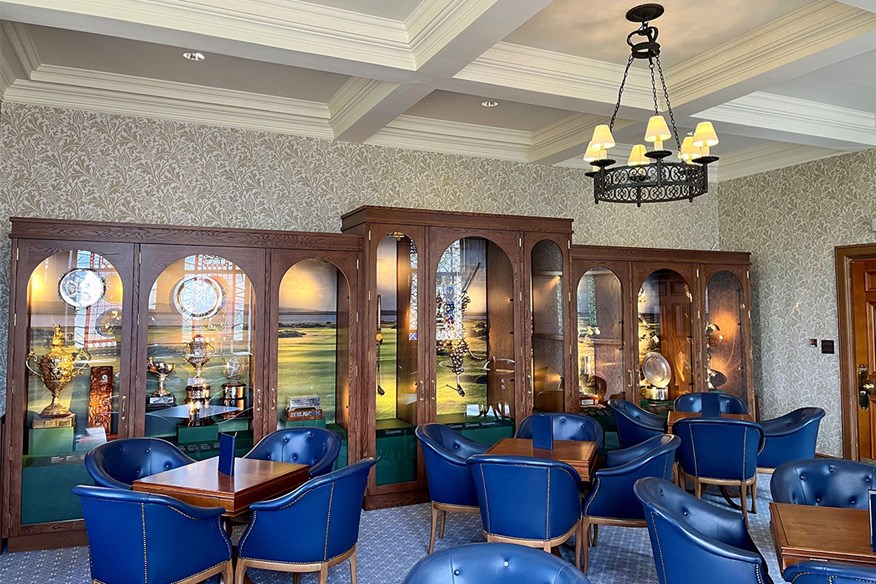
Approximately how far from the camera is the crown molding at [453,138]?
5.39m

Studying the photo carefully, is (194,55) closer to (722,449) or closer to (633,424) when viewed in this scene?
(633,424)

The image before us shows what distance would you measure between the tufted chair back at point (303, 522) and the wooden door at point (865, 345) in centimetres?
505

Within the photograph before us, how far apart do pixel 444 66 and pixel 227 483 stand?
260 centimetres

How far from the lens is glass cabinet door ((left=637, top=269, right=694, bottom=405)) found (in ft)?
19.6

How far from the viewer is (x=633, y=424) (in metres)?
4.77

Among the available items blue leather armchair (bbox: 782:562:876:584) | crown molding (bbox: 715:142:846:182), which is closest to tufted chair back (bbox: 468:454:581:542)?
blue leather armchair (bbox: 782:562:876:584)

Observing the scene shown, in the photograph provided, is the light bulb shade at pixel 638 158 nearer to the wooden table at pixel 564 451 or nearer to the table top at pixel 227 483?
the wooden table at pixel 564 451

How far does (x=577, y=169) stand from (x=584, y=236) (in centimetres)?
68

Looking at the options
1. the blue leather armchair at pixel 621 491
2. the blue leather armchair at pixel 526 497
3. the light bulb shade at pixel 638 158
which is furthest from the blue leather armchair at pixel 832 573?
the light bulb shade at pixel 638 158

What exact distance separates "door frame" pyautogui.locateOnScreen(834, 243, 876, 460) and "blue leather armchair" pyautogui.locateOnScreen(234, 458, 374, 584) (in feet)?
16.4

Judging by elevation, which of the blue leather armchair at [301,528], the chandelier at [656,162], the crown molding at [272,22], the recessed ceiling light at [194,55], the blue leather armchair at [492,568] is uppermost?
the recessed ceiling light at [194,55]

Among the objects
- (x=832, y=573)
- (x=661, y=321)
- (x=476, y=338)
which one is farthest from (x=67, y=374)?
(x=661, y=321)

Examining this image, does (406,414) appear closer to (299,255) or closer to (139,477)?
(299,255)

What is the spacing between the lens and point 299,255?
4.57 m
